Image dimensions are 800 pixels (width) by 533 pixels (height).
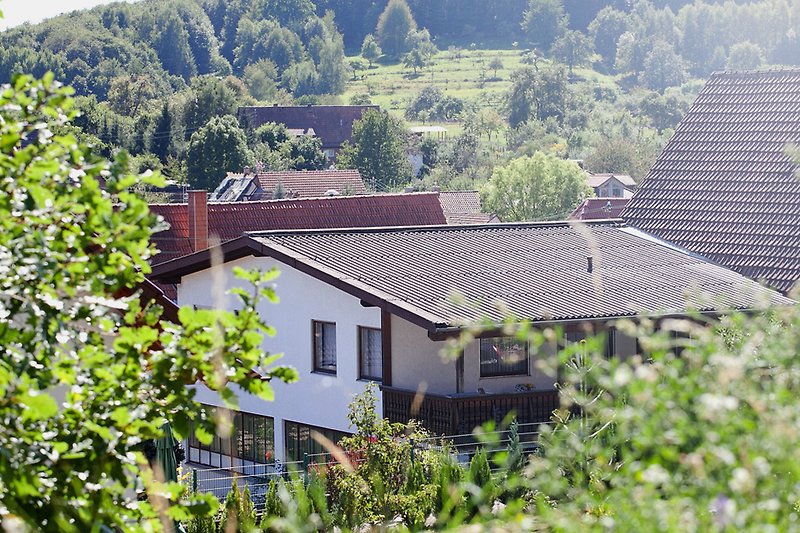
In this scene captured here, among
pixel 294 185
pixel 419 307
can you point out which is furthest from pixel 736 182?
pixel 294 185

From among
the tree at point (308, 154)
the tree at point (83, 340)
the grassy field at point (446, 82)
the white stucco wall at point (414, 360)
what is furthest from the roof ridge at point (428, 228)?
the grassy field at point (446, 82)

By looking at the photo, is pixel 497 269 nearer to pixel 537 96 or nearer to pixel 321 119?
pixel 321 119

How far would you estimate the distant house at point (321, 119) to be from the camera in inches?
4911

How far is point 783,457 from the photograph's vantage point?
11.3 feet

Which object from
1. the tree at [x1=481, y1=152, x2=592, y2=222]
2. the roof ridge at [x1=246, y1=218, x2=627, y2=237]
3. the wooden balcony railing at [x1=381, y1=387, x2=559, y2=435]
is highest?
the tree at [x1=481, y1=152, x2=592, y2=222]

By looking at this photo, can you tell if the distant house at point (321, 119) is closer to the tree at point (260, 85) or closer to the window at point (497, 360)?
the tree at point (260, 85)

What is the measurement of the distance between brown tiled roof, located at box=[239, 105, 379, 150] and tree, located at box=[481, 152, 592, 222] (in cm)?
5990

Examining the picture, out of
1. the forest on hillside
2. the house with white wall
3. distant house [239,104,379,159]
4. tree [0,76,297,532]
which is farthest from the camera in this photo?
distant house [239,104,379,159]

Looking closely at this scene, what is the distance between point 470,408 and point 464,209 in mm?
51645

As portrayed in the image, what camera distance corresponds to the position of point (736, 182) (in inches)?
1112

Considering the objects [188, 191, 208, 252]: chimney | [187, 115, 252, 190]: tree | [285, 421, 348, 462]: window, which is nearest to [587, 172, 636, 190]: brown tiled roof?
[187, 115, 252, 190]: tree

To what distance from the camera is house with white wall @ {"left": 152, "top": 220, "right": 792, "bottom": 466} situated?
20.4 meters

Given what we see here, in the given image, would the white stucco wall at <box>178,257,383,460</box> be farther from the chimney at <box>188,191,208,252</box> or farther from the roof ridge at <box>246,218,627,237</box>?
the chimney at <box>188,191,208,252</box>

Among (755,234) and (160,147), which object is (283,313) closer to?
(755,234)
